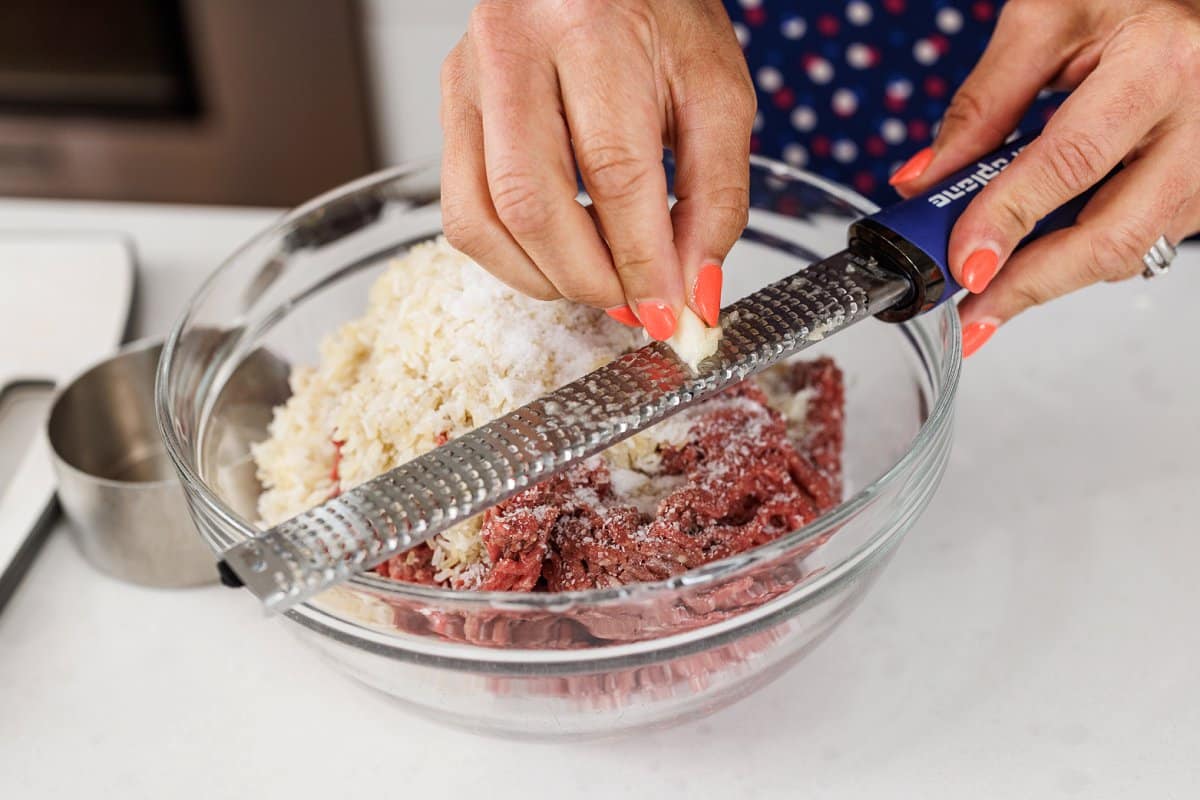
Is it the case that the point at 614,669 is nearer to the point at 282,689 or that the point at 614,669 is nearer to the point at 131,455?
the point at 282,689

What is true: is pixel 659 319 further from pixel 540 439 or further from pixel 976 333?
pixel 976 333

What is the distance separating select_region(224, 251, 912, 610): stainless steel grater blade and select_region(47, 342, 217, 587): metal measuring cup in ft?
1.14

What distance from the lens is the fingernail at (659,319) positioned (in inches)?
33.1

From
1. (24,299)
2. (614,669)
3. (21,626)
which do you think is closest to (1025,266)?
(614,669)

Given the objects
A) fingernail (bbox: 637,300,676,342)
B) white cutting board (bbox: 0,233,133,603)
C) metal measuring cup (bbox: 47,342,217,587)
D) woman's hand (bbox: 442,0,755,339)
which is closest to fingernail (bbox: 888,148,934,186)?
Result: woman's hand (bbox: 442,0,755,339)

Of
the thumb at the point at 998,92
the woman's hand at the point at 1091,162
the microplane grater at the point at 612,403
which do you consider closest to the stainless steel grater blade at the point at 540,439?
the microplane grater at the point at 612,403

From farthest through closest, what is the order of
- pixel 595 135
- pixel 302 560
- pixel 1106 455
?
pixel 1106 455, pixel 595 135, pixel 302 560

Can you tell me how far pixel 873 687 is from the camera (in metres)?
1.00

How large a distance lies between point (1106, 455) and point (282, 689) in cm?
84

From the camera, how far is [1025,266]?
0.98 metres

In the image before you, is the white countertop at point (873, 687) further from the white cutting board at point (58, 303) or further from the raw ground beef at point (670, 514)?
the white cutting board at point (58, 303)

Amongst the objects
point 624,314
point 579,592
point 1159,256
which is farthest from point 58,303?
point 1159,256

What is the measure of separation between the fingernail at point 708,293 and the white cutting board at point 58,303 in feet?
2.42

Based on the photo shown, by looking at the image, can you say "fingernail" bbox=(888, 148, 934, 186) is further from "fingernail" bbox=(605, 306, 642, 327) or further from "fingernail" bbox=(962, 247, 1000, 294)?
"fingernail" bbox=(605, 306, 642, 327)
